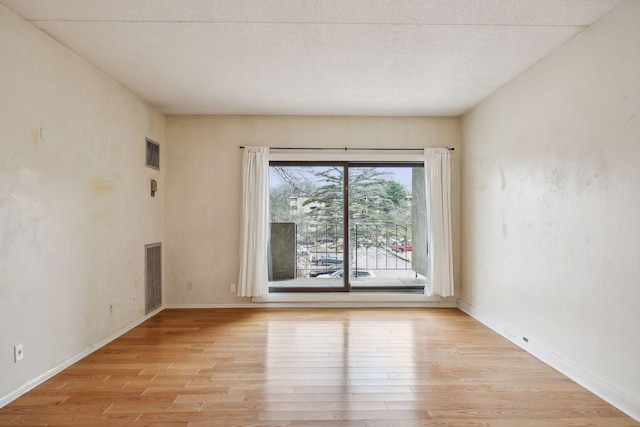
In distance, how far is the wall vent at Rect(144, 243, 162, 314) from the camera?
442 centimetres

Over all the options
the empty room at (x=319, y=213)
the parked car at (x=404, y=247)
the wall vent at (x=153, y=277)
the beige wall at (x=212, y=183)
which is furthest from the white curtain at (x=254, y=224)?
the parked car at (x=404, y=247)

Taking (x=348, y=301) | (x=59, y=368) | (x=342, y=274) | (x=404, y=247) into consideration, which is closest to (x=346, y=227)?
(x=342, y=274)

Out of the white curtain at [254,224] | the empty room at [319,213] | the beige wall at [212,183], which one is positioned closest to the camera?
the empty room at [319,213]

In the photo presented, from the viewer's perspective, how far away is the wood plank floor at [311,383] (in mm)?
2260

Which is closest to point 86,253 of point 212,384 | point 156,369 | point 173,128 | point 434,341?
point 156,369

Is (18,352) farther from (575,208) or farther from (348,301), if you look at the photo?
(575,208)

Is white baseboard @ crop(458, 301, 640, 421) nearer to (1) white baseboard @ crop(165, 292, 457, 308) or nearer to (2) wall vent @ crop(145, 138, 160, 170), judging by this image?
(1) white baseboard @ crop(165, 292, 457, 308)

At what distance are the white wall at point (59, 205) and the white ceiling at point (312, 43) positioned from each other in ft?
1.06

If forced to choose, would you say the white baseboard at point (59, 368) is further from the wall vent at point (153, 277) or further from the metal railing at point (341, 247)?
the metal railing at point (341, 247)

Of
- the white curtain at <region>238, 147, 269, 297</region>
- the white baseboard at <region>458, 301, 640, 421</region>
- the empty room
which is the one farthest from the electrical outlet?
the white baseboard at <region>458, 301, 640, 421</region>

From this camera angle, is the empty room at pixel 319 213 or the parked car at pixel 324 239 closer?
the empty room at pixel 319 213

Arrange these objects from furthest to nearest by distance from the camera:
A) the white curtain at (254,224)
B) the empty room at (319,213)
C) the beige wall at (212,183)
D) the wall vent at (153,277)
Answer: the beige wall at (212,183) < the white curtain at (254,224) < the wall vent at (153,277) < the empty room at (319,213)

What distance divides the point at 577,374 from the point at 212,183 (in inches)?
170

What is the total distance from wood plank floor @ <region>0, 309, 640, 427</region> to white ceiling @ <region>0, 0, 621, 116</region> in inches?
101
